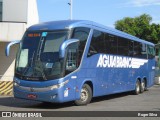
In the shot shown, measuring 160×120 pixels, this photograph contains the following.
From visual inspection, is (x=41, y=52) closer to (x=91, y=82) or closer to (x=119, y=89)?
(x=91, y=82)

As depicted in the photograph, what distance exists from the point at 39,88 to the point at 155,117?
4.63 meters

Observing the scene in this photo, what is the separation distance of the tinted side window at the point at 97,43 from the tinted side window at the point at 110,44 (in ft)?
1.55

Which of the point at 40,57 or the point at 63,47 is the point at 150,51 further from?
the point at 63,47

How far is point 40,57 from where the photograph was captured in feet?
47.8

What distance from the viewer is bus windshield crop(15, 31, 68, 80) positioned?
14258mm

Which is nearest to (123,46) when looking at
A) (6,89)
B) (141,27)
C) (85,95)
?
(85,95)

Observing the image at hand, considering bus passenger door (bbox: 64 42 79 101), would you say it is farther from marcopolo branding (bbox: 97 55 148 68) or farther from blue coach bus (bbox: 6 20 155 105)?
marcopolo branding (bbox: 97 55 148 68)

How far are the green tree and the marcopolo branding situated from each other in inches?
1980

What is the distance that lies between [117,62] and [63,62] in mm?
5354

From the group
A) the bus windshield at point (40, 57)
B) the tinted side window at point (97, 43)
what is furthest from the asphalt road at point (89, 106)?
the tinted side window at point (97, 43)

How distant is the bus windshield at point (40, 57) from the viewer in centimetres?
1426

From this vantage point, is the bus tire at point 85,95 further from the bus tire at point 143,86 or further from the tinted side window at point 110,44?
the bus tire at point 143,86

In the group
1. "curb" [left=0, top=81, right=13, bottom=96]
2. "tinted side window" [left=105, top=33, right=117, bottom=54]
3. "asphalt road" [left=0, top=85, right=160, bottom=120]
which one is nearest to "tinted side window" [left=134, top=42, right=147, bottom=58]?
"tinted side window" [left=105, top=33, right=117, bottom=54]

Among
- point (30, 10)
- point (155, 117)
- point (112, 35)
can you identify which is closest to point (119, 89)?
point (112, 35)
